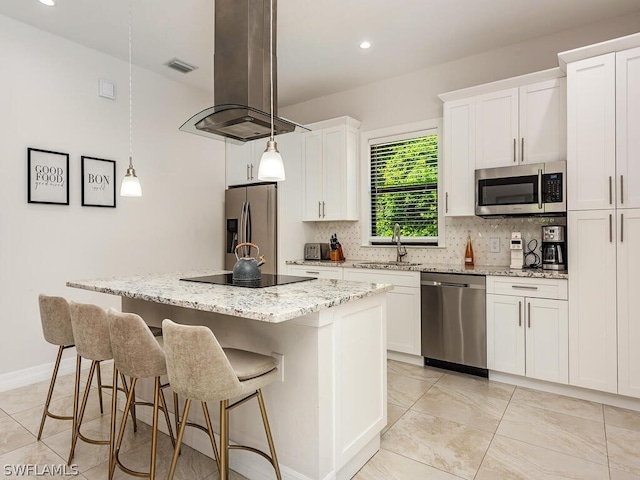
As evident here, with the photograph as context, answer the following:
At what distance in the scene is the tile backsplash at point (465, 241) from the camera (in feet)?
11.4

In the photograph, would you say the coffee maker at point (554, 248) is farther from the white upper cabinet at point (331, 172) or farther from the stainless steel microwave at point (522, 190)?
the white upper cabinet at point (331, 172)

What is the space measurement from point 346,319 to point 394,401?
4.32 feet

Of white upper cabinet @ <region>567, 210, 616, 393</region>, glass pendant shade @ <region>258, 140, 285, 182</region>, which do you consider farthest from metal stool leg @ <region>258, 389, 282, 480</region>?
white upper cabinet @ <region>567, 210, 616, 393</region>

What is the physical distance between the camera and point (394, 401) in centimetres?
285

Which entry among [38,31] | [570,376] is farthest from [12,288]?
[570,376]

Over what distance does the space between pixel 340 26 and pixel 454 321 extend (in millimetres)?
2704

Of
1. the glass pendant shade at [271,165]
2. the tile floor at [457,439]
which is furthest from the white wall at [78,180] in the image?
the glass pendant shade at [271,165]

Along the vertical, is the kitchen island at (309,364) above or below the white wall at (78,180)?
below

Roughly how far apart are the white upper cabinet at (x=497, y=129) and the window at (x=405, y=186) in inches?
25.7

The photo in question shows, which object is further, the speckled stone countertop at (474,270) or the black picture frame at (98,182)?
the black picture frame at (98,182)

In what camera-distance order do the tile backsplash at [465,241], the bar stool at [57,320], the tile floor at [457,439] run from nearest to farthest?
the tile floor at [457,439], the bar stool at [57,320], the tile backsplash at [465,241]

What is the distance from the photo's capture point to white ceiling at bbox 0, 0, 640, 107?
116 inches

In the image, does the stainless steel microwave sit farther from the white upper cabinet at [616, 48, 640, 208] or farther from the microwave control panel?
the white upper cabinet at [616, 48, 640, 208]

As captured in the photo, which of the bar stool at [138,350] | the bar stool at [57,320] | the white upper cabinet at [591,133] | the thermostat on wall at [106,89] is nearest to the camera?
the bar stool at [138,350]
